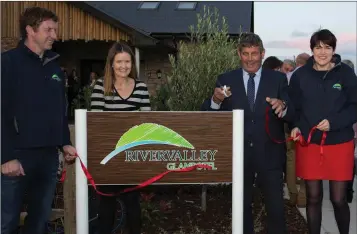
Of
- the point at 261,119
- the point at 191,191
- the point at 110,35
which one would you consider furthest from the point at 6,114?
the point at 110,35

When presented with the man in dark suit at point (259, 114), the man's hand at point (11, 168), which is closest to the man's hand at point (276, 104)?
the man in dark suit at point (259, 114)

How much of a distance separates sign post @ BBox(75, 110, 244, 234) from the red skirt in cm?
82

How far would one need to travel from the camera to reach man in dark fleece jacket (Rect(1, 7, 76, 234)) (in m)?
3.01

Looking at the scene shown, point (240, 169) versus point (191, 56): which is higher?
point (191, 56)

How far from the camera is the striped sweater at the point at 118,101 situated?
365cm

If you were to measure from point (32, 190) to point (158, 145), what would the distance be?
39.0 inches

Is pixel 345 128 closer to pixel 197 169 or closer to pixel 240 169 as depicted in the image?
pixel 240 169

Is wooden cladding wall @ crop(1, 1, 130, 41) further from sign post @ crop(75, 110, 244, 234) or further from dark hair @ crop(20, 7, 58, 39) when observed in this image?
sign post @ crop(75, 110, 244, 234)

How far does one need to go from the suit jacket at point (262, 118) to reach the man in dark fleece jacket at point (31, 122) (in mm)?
1261

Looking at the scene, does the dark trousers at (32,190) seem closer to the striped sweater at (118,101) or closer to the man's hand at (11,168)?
the man's hand at (11,168)

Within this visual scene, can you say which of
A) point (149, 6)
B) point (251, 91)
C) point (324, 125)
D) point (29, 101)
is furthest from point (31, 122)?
point (149, 6)

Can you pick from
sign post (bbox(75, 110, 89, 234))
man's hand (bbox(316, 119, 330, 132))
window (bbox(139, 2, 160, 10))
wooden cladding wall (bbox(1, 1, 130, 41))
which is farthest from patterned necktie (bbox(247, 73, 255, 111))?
window (bbox(139, 2, 160, 10))

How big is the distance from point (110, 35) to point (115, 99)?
11.5 meters

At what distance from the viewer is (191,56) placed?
549cm
